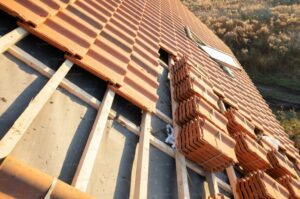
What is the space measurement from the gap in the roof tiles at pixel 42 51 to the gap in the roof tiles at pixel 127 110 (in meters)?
0.88

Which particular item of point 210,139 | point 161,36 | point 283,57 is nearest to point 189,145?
point 210,139

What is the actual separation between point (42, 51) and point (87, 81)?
0.65 m

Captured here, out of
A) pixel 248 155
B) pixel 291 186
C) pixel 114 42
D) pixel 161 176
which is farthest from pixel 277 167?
pixel 114 42

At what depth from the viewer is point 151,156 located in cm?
439

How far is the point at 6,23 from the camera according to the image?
405 cm

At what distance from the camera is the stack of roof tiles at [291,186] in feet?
19.3

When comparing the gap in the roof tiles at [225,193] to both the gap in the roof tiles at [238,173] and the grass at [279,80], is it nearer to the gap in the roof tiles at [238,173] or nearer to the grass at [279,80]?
the gap in the roof tiles at [238,173]

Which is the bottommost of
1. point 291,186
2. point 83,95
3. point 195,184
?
A: point 291,186

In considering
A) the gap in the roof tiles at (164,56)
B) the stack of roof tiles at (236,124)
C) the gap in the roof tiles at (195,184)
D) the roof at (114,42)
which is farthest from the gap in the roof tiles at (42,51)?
the stack of roof tiles at (236,124)

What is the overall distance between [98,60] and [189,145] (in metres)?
1.67

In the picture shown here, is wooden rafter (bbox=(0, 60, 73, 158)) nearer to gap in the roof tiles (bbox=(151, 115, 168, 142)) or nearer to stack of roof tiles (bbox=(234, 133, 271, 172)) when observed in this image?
gap in the roof tiles (bbox=(151, 115, 168, 142))

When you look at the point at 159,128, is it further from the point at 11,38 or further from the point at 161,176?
the point at 11,38

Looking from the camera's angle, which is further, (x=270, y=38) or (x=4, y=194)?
(x=270, y=38)

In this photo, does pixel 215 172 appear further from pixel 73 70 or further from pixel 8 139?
pixel 8 139
